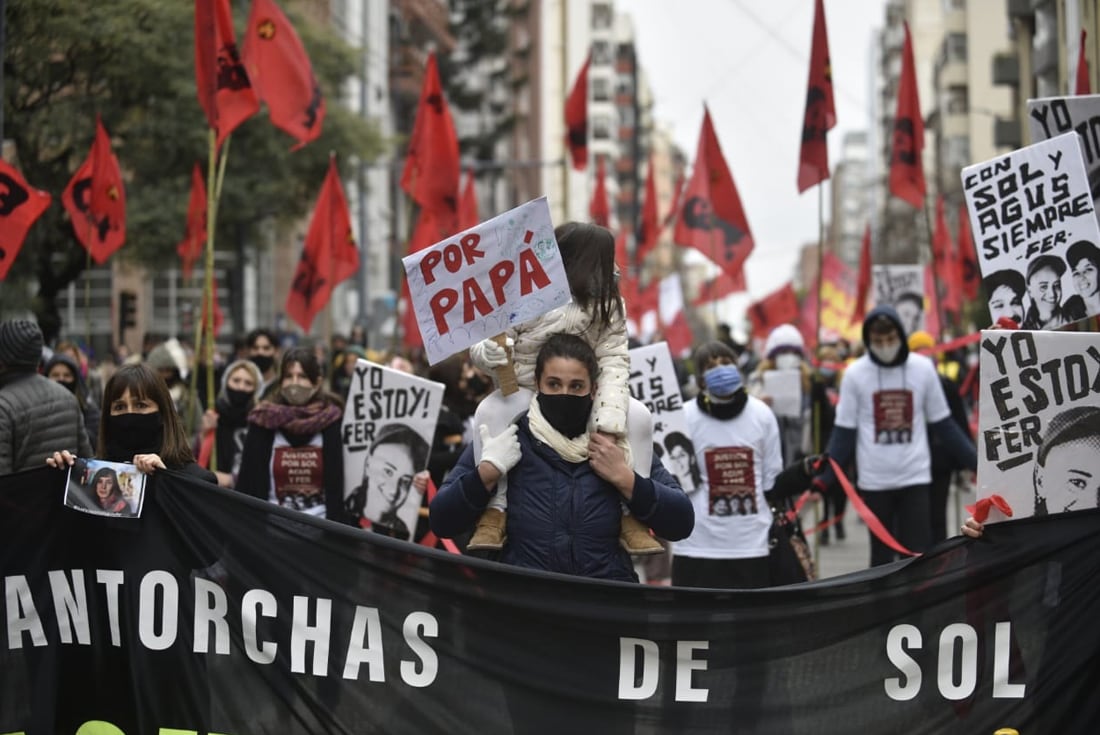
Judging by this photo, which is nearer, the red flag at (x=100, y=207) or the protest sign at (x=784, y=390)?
the protest sign at (x=784, y=390)

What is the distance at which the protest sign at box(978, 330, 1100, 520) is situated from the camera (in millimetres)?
5836

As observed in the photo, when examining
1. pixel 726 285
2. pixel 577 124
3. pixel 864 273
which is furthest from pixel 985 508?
pixel 577 124

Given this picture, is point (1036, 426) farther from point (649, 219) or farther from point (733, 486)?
point (649, 219)

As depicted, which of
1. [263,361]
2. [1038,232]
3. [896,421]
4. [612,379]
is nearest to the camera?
[612,379]

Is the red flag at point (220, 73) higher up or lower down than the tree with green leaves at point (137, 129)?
lower down

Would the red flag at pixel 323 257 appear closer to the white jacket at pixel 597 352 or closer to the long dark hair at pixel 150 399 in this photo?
the long dark hair at pixel 150 399

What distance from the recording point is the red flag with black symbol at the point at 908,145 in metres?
17.4

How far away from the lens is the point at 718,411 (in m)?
8.67

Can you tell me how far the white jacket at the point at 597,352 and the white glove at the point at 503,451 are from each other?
0.24 m

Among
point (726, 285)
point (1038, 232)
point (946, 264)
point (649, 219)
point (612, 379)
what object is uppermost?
point (649, 219)

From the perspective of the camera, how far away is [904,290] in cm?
2183

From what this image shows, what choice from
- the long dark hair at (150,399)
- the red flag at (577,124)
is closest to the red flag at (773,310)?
the red flag at (577,124)

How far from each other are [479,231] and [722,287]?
1666 cm

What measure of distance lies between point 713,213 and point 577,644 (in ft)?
44.0
